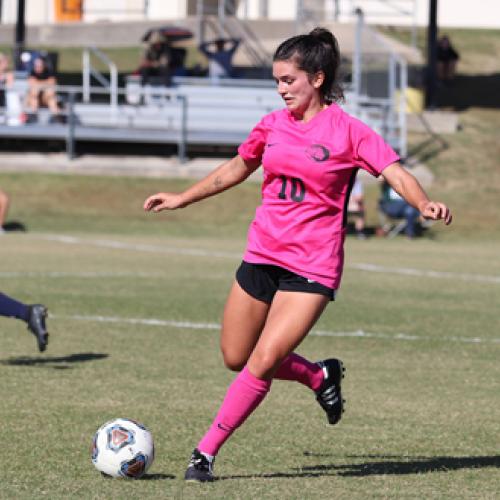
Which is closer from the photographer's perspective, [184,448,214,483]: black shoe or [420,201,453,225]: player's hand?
[420,201,453,225]: player's hand

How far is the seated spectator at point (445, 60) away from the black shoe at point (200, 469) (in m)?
34.7

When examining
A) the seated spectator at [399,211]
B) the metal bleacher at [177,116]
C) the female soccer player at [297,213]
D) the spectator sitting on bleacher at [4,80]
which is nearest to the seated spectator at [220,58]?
the metal bleacher at [177,116]

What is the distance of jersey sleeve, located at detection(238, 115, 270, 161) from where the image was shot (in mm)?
6391

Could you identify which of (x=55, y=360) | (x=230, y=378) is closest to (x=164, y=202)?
(x=230, y=378)

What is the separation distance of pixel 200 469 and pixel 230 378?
352cm

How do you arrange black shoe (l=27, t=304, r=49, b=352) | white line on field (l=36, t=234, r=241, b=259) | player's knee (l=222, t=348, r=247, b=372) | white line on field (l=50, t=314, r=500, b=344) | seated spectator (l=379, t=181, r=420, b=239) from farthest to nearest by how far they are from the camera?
1. seated spectator (l=379, t=181, r=420, b=239)
2. white line on field (l=36, t=234, r=241, b=259)
3. white line on field (l=50, t=314, r=500, b=344)
4. black shoe (l=27, t=304, r=49, b=352)
5. player's knee (l=222, t=348, r=247, b=372)

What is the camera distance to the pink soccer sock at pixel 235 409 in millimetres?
6094

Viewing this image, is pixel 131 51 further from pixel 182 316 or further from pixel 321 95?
pixel 321 95

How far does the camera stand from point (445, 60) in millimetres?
39719

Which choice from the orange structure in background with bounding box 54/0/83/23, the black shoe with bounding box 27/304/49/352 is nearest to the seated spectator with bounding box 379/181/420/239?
the black shoe with bounding box 27/304/49/352

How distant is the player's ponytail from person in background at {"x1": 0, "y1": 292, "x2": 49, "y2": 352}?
3973 millimetres

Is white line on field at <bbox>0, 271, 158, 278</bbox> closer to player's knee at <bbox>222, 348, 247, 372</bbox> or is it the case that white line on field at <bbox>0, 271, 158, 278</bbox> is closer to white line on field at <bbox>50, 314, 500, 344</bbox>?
white line on field at <bbox>50, 314, 500, 344</bbox>

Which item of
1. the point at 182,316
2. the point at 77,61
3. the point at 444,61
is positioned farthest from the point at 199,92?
the point at 182,316

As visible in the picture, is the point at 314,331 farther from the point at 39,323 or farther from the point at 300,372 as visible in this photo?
the point at 300,372
